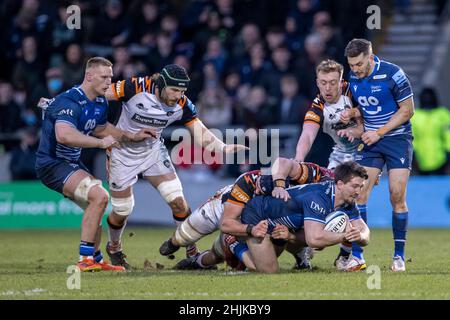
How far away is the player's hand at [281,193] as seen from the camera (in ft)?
35.4

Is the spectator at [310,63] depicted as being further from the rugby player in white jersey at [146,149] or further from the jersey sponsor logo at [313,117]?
the jersey sponsor logo at [313,117]

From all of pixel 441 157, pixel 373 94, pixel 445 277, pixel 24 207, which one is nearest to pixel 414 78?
pixel 441 157

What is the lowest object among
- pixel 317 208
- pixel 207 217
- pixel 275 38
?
pixel 207 217

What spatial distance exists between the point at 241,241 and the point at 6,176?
9.89 metres

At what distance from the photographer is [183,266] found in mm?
11922

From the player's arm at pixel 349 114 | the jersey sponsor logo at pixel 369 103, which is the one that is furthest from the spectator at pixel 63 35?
the jersey sponsor logo at pixel 369 103

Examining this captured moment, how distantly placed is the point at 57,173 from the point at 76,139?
627 mm

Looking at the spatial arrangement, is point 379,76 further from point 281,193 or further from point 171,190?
point 171,190

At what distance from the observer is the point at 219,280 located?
34.0 feet

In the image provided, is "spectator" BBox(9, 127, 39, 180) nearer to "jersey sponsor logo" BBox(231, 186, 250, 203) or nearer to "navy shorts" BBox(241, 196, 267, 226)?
"jersey sponsor logo" BBox(231, 186, 250, 203)

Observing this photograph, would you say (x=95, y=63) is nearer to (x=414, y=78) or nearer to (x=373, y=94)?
(x=373, y=94)

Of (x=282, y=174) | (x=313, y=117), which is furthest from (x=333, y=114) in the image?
(x=282, y=174)

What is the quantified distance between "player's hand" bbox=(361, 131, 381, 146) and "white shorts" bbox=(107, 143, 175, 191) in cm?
253
